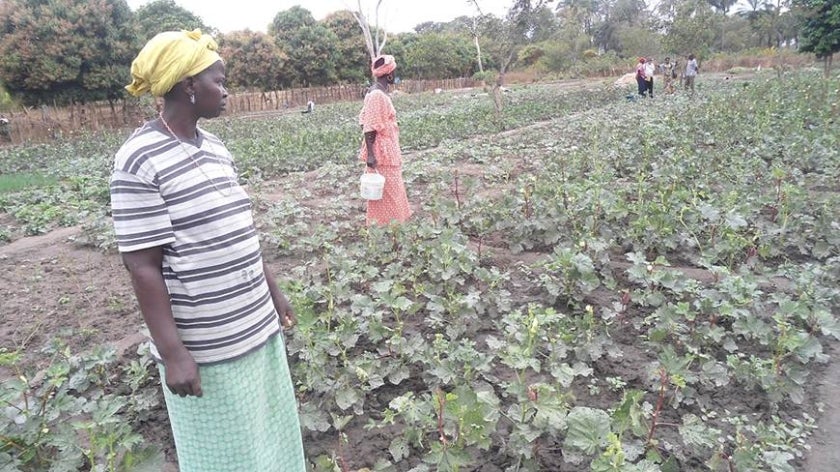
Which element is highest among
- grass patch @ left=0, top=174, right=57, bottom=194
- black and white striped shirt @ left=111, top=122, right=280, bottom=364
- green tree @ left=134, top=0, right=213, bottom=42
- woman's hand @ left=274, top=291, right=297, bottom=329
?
green tree @ left=134, top=0, right=213, bottom=42

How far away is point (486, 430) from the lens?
6.65ft

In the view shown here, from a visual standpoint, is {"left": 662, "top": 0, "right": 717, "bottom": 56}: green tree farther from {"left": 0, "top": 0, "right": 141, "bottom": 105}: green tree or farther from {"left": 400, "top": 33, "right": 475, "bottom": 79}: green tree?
{"left": 0, "top": 0, "right": 141, "bottom": 105}: green tree

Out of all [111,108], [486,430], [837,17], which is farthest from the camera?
[111,108]

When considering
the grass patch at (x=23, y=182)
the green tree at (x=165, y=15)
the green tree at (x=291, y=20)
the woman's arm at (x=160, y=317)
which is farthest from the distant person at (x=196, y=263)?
the green tree at (x=165, y=15)

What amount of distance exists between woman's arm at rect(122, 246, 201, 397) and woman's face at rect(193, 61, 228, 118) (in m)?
0.44

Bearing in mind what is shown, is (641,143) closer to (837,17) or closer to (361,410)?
(361,410)

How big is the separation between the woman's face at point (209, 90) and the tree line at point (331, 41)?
13.5 m

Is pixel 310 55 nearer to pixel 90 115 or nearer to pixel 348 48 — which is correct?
pixel 348 48

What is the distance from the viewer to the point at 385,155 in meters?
4.65

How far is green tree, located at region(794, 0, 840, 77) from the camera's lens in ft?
56.7

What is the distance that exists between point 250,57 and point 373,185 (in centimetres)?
2657

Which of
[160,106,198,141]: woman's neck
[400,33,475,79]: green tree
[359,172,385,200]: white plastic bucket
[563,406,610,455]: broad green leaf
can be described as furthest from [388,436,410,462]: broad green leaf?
[400,33,475,79]: green tree

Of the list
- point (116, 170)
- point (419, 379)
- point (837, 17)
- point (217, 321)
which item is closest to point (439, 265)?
point (419, 379)

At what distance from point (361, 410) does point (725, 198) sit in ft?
11.1
